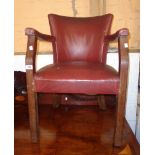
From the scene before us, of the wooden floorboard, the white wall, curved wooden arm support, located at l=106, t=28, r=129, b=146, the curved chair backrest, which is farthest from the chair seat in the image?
the white wall

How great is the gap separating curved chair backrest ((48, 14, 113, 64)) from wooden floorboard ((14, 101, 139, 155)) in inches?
16.6

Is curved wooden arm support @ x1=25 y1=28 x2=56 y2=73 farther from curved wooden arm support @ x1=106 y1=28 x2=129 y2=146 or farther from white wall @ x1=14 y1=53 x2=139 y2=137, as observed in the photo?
white wall @ x1=14 y1=53 x2=139 y2=137

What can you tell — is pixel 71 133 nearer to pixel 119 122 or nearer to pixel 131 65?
pixel 119 122

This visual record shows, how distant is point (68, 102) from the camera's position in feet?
6.19

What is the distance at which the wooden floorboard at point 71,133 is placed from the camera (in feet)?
3.61
